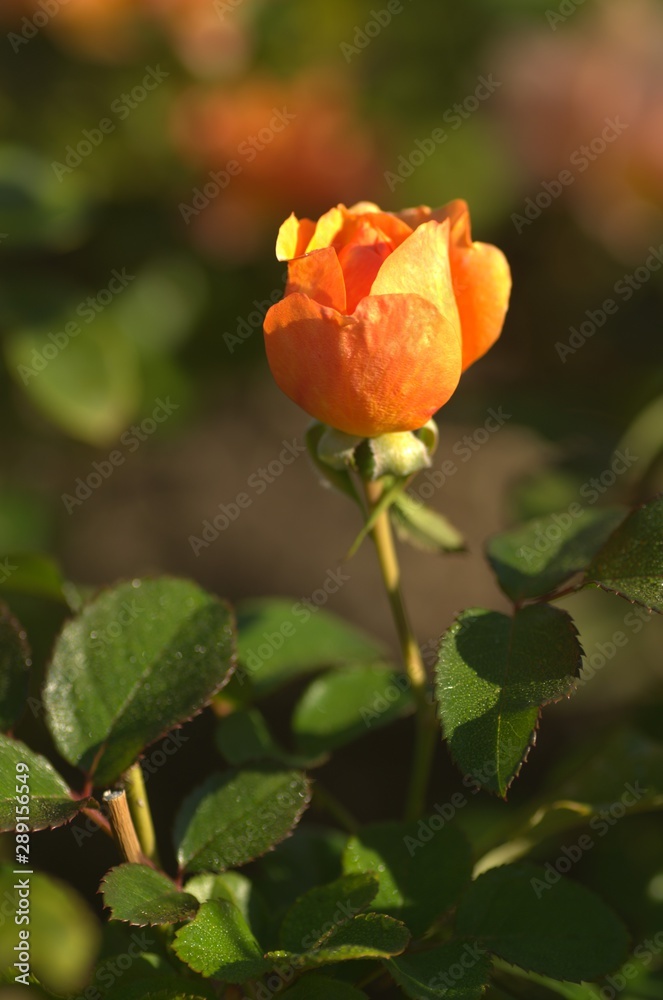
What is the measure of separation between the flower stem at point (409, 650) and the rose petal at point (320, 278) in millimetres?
109

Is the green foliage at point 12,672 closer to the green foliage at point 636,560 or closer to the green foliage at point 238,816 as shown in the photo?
the green foliage at point 238,816

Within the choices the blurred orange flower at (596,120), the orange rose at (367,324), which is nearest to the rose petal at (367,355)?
the orange rose at (367,324)

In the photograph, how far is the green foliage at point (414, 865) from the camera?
1.65 feet

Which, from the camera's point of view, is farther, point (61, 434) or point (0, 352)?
point (61, 434)

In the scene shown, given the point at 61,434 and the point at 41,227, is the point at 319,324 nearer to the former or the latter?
the point at 41,227

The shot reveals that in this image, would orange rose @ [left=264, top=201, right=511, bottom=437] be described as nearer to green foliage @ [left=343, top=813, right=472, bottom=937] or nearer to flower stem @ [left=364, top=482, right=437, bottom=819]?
flower stem @ [left=364, top=482, right=437, bottom=819]

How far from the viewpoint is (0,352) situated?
4.42ft

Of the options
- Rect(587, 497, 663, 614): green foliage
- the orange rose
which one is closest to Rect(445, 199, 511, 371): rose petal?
the orange rose

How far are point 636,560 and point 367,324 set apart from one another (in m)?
0.18

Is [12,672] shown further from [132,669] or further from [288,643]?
[288,643]

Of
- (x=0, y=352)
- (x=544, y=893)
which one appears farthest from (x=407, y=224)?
(x=0, y=352)

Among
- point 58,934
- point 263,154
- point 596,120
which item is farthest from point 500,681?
point 596,120

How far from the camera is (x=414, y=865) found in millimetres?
518

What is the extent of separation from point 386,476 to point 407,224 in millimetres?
134
